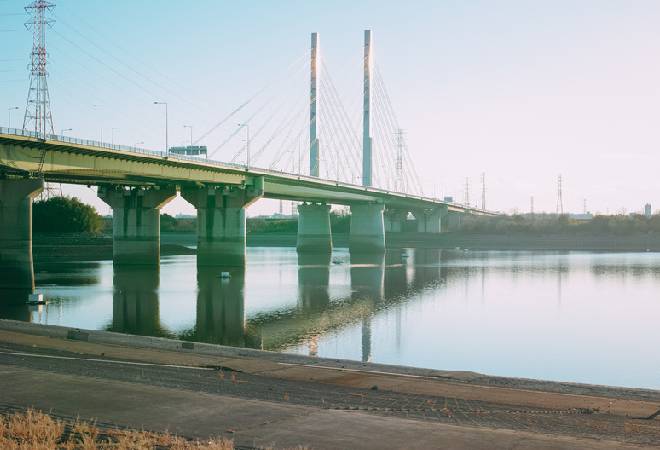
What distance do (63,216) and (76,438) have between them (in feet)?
407

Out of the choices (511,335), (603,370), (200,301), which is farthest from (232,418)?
(200,301)

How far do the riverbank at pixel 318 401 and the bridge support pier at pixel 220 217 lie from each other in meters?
72.1

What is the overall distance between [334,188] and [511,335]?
7880cm

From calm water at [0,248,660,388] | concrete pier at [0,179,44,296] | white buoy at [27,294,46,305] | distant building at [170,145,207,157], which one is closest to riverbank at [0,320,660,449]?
calm water at [0,248,660,388]

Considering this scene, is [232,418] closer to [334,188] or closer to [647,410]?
[647,410]

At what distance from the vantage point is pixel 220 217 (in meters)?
98.8

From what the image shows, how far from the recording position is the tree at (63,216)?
128938mm

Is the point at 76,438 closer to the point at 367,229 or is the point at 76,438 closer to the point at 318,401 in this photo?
the point at 318,401

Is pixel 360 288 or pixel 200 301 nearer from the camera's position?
pixel 200 301

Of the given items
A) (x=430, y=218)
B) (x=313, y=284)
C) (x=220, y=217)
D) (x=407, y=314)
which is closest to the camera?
(x=407, y=314)

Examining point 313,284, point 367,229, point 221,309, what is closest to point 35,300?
point 221,309

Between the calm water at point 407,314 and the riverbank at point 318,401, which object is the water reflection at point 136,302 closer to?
the calm water at point 407,314

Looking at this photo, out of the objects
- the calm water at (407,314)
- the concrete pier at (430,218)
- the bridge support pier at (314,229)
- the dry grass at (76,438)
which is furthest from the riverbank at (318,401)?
the concrete pier at (430,218)

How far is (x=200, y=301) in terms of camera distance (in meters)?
60.0
